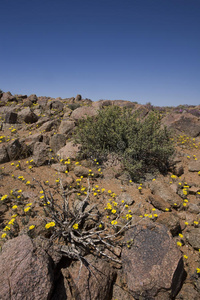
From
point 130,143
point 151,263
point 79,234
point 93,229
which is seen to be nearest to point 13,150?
point 79,234

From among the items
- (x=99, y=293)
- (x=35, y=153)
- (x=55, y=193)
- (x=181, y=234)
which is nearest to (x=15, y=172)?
(x=35, y=153)

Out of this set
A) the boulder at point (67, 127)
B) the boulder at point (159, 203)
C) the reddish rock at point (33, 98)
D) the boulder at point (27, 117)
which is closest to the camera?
the boulder at point (159, 203)

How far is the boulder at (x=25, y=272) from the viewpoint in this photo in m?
2.22

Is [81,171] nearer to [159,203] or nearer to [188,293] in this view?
[159,203]

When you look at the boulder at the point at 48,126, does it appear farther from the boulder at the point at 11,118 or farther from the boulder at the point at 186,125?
the boulder at the point at 186,125

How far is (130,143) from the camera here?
634 centimetres

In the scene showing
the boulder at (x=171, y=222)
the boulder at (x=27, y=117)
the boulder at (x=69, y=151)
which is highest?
the boulder at (x=27, y=117)

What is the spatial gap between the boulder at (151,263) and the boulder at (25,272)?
1441mm

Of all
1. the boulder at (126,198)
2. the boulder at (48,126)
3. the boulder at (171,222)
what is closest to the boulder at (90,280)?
the boulder at (171,222)

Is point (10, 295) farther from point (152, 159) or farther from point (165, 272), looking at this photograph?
point (152, 159)

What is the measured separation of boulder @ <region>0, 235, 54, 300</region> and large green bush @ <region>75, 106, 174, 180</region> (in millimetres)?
3993

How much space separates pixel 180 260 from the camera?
3068 mm

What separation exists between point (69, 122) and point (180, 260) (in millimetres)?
6770

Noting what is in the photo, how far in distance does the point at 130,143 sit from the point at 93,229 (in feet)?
12.5
